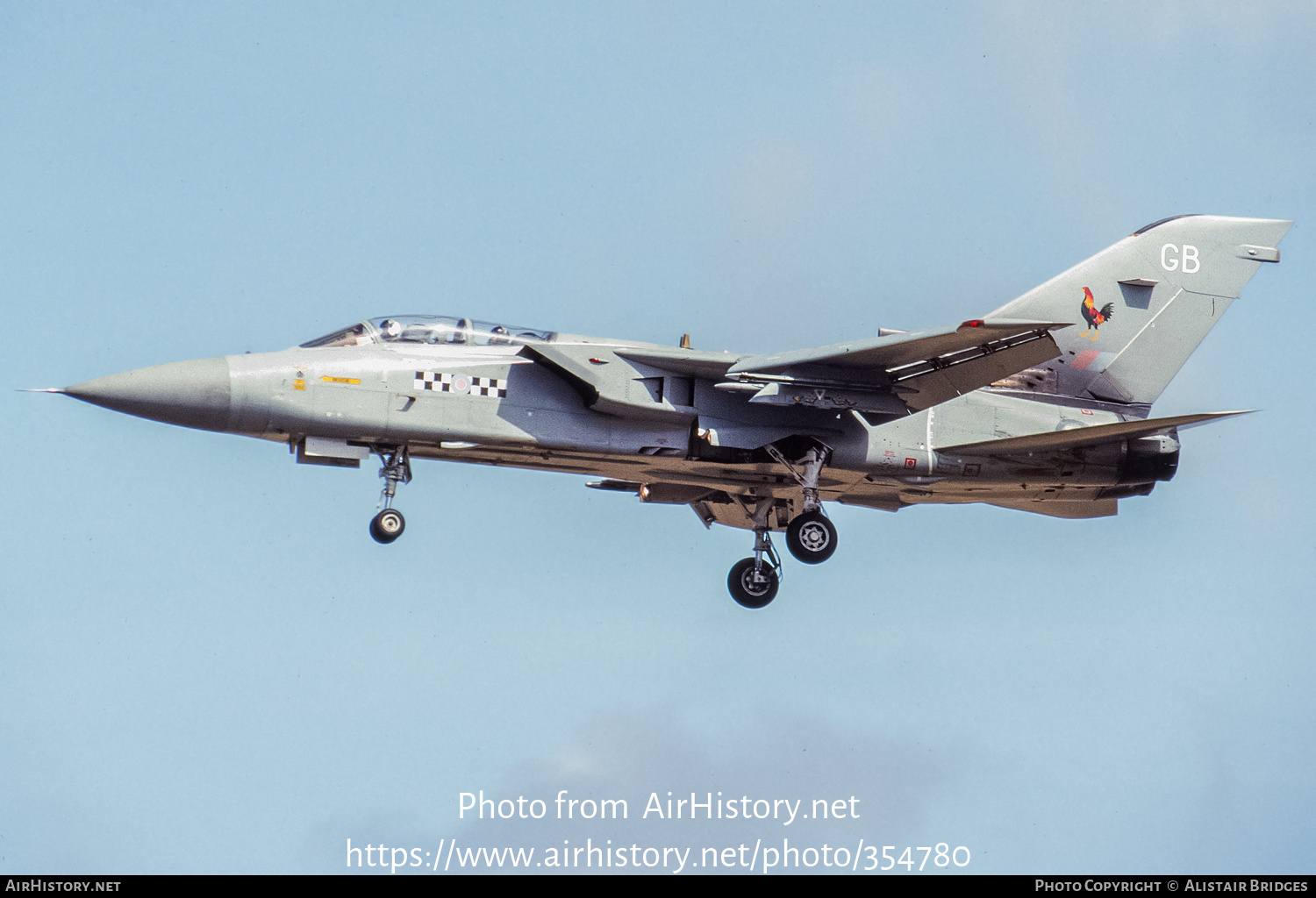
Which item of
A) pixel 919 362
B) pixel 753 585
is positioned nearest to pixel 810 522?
pixel 919 362

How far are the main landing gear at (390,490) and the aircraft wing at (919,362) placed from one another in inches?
158

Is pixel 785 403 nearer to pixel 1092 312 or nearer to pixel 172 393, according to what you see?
pixel 1092 312

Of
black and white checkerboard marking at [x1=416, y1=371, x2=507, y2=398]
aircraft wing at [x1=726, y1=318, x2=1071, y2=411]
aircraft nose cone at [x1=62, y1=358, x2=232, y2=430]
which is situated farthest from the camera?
black and white checkerboard marking at [x1=416, y1=371, x2=507, y2=398]

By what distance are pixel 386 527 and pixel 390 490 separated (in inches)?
26.4

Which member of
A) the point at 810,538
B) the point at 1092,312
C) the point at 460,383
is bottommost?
the point at 810,538

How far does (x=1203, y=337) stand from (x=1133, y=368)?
1391mm

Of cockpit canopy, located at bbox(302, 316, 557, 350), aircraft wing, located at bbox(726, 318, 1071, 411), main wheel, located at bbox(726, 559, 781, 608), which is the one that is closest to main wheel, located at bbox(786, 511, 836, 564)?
aircraft wing, located at bbox(726, 318, 1071, 411)

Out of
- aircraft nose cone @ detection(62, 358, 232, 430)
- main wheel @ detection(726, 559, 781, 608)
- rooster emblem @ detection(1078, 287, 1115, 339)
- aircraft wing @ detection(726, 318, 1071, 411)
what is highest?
rooster emblem @ detection(1078, 287, 1115, 339)

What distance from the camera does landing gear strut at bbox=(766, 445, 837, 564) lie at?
63.9ft

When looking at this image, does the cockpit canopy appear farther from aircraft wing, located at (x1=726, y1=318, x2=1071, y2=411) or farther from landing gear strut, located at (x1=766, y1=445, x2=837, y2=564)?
landing gear strut, located at (x1=766, y1=445, x2=837, y2=564)

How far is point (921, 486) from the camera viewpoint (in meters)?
20.5

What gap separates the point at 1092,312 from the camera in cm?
2128

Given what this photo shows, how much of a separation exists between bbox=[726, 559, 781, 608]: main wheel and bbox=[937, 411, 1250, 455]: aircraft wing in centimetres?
330

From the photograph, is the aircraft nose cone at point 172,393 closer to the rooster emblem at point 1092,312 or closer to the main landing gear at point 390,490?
the main landing gear at point 390,490
